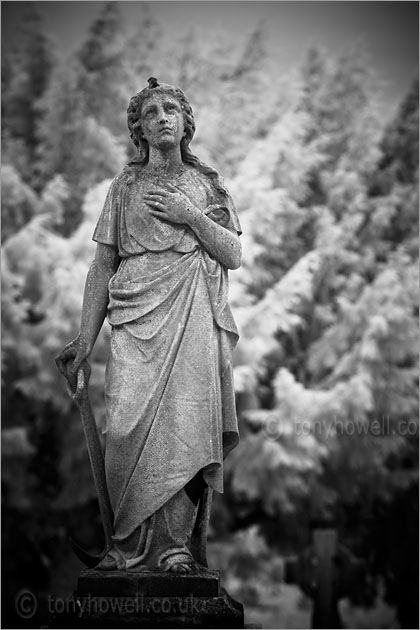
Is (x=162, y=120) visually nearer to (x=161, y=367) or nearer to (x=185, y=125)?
(x=185, y=125)

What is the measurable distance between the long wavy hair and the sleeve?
0.31 meters

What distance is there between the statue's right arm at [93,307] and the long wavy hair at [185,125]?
68 cm

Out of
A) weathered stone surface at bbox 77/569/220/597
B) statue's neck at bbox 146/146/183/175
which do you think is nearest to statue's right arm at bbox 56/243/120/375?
statue's neck at bbox 146/146/183/175

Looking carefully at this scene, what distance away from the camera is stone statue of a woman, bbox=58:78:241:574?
6.07 metres

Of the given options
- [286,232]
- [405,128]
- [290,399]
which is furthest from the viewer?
[405,128]

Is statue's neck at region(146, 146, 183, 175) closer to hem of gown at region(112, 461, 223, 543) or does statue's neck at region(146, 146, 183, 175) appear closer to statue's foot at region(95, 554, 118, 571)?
hem of gown at region(112, 461, 223, 543)

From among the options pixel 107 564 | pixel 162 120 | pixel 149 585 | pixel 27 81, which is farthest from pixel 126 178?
pixel 27 81

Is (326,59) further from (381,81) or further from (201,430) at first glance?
(201,430)

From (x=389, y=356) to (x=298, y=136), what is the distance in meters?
4.45

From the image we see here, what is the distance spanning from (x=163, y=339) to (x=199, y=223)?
2.48 ft

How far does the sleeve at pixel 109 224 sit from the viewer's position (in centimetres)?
650

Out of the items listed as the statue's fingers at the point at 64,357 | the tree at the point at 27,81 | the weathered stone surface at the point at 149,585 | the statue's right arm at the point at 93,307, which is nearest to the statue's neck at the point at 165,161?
the statue's right arm at the point at 93,307

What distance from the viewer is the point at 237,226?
21.6ft

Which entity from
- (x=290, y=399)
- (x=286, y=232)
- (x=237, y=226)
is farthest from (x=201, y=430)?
(x=286, y=232)
